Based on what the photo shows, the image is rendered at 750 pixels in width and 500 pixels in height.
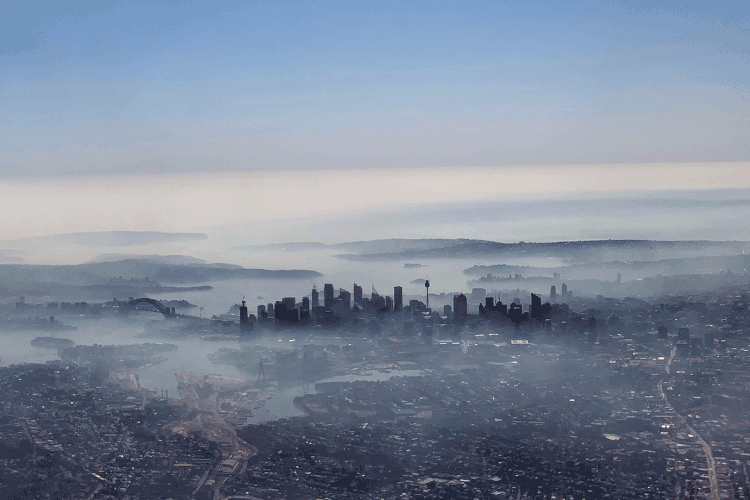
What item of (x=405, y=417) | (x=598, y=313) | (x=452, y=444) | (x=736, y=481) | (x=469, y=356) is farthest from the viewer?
(x=598, y=313)

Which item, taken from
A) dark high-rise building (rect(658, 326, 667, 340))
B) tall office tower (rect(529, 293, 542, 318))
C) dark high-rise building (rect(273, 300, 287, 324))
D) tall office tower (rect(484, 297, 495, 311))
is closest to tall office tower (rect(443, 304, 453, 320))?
tall office tower (rect(484, 297, 495, 311))

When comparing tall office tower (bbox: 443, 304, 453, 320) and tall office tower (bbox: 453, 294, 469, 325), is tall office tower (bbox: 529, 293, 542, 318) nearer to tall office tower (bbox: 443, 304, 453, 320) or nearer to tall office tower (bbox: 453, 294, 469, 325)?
tall office tower (bbox: 453, 294, 469, 325)

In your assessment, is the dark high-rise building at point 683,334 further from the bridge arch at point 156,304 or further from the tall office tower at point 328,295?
the bridge arch at point 156,304

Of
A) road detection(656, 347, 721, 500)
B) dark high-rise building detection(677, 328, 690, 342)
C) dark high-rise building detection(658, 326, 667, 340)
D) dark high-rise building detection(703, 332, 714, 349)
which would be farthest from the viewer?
dark high-rise building detection(658, 326, 667, 340)

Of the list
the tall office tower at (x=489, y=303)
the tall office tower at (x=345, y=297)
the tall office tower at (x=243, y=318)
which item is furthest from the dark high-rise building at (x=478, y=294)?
the tall office tower at (x=243, y=318)

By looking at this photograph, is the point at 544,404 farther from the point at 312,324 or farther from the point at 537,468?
the point at 312,324

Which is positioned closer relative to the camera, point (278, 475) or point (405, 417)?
point (278, 475)

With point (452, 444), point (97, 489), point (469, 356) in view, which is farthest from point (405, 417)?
point (97, 489)
